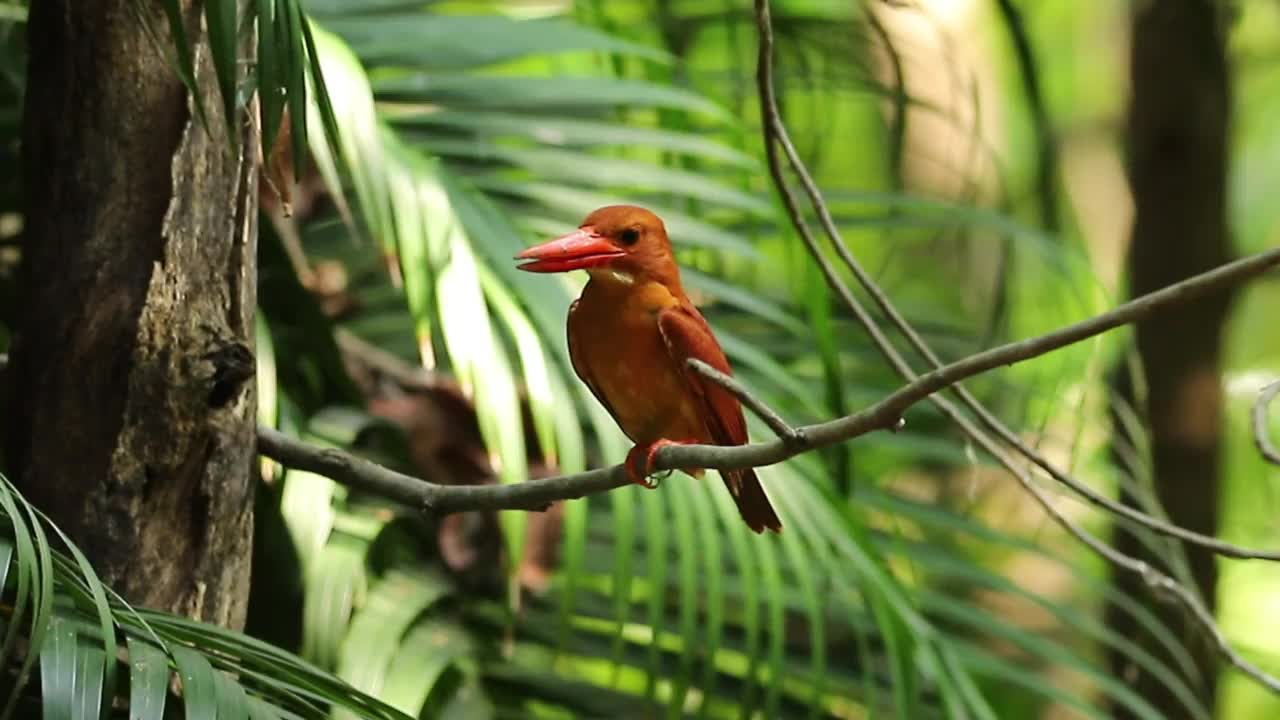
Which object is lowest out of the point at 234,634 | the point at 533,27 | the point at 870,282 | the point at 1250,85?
the point at 234,634

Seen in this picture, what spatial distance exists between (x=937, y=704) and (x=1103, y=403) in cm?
77

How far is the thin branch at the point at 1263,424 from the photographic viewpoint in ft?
4.65

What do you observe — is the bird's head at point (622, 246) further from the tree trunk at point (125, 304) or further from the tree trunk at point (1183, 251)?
the tree trunk at point (1183, 251)

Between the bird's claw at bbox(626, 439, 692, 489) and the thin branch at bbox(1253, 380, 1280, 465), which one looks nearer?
the thin branch at bbox(1253, 380, 1280, 465)

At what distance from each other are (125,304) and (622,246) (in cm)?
73

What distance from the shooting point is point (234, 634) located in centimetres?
142

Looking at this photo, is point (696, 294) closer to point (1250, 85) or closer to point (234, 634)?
point (234, 634)

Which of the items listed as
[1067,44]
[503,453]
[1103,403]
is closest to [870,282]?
[503,453]

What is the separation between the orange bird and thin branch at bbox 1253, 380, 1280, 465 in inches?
28.2

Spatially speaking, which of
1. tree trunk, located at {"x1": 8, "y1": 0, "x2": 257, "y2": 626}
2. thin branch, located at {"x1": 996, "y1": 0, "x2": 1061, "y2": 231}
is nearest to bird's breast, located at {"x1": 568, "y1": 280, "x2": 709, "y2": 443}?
tree trunk, located at {"x1": 8, "y1": 0, "x2": 257, "y2": 626}

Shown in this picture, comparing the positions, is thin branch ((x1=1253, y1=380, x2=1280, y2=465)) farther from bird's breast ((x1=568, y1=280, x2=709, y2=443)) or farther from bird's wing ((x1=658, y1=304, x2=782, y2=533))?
bird's breast ((x1=568, y1=280, x2=709, y2=443))

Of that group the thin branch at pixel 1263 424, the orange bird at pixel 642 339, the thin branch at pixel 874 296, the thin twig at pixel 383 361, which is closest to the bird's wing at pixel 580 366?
the orange bird at pixel 642 339

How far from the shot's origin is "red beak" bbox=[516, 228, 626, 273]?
1.89 m

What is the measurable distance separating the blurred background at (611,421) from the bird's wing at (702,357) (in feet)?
0.47
